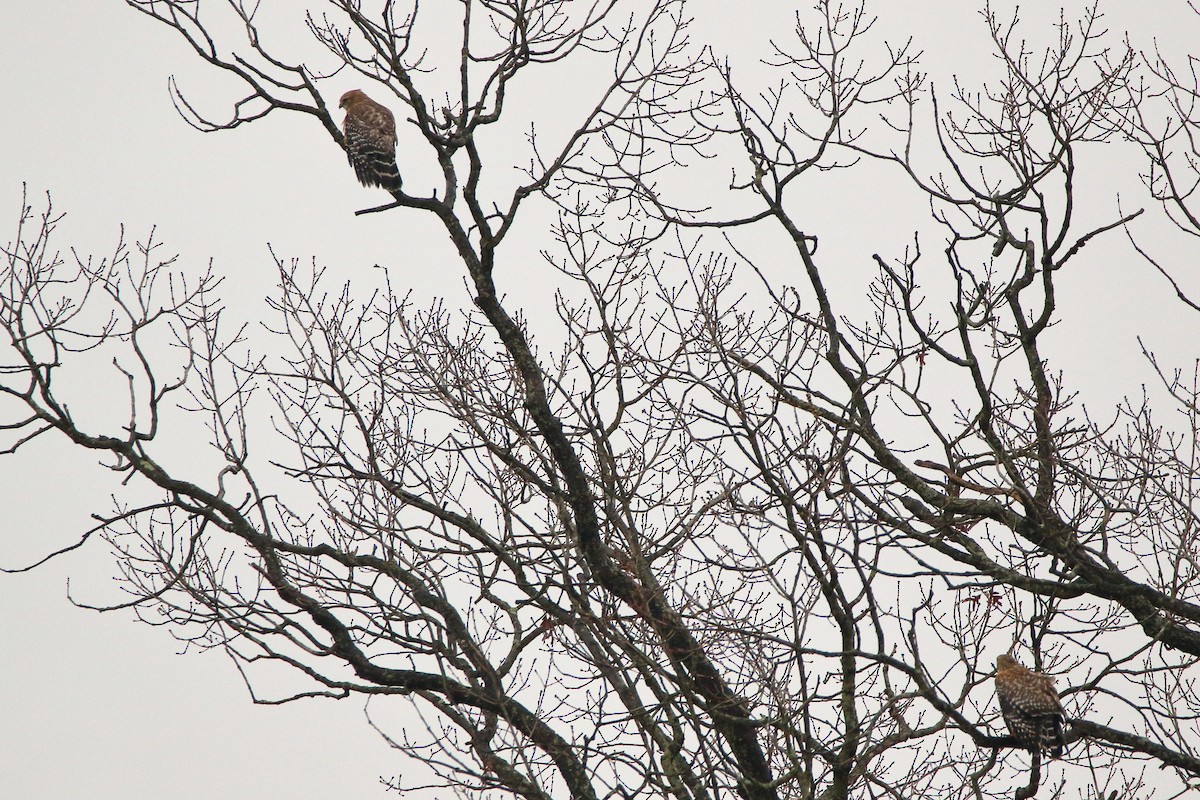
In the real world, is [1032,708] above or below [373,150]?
below

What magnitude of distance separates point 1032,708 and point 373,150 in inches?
229

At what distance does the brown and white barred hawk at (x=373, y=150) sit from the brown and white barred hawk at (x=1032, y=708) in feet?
17.7

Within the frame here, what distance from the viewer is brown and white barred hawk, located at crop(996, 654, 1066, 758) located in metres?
6.37

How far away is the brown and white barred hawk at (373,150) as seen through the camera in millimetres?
8445

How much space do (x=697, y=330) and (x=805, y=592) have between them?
2.42 m

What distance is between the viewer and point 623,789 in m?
5.19

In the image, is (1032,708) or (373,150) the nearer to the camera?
(1032,708)

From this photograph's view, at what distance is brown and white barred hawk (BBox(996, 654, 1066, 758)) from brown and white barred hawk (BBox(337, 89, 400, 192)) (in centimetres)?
540

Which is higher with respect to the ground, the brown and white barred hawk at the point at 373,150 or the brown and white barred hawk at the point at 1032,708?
the brown and white barred hawk at the point at 373,150

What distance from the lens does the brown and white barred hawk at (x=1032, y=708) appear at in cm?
637

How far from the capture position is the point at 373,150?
8508mm

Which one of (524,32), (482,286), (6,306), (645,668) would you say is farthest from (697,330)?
(6,306)

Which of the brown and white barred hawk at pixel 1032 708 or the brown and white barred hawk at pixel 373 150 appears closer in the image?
the brown and white barred hawk at pixel 1032 708

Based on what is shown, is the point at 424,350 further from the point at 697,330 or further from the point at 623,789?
the point at 623,789
